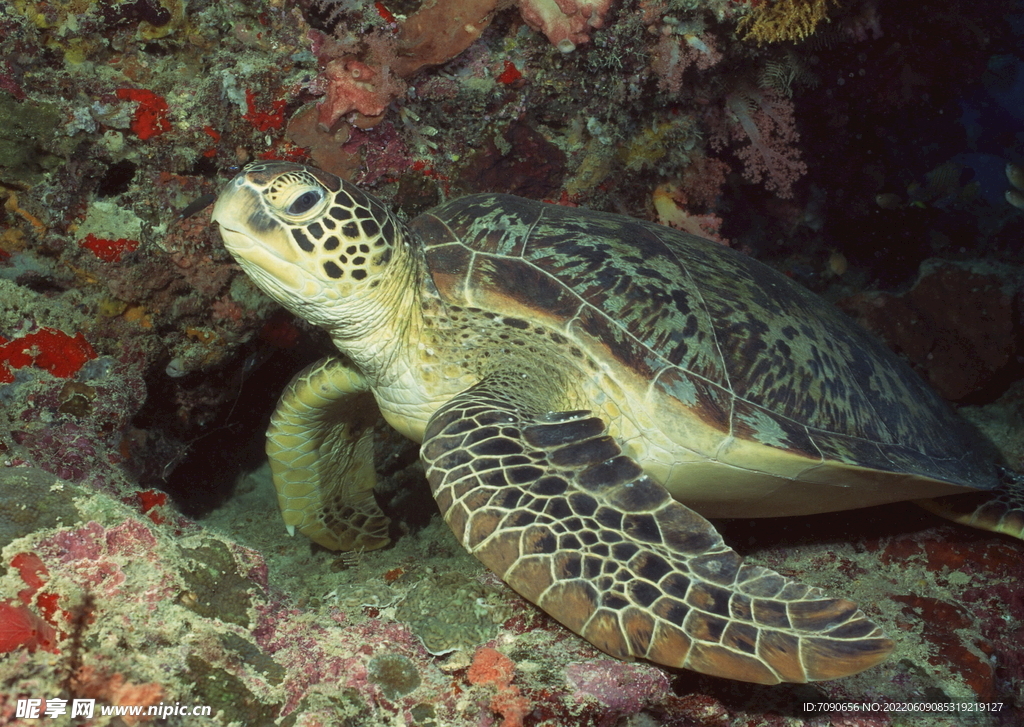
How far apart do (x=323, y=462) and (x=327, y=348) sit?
3.19 feet

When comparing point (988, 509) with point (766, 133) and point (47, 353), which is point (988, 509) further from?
point (47, 353)

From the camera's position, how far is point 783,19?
8.84 ft

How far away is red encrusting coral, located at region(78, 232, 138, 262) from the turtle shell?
50.1 inches

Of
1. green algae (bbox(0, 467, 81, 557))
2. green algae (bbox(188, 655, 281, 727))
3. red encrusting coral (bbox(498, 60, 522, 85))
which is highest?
red encrusting coral (bbox(498, 60, 522, 85))

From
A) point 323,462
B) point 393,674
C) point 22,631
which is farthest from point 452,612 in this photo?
point 323,462

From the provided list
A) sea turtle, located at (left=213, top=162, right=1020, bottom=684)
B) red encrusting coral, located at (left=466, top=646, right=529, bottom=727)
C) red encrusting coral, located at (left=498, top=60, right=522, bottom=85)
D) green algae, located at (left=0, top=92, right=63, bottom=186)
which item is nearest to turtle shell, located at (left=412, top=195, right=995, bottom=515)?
sea turtle, located at (left=213, top=162, right=1020, bottom=684)

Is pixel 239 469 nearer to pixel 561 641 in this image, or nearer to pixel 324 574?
pixel 324 574

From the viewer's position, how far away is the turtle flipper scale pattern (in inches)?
49.8

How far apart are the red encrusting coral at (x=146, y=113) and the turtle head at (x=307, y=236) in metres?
0.84

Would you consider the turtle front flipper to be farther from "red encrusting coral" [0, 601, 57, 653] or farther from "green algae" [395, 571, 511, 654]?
"red encrusting coral" [0, 601, 57, 653]

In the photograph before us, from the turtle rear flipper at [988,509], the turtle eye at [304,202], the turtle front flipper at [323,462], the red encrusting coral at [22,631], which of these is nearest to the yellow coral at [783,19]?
the turtle eye at [304,202]

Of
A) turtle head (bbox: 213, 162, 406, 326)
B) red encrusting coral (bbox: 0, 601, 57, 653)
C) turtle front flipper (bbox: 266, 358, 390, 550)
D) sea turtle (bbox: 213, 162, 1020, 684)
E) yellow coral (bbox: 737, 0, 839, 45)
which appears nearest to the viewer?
red encrusting coral (bbox: 0, 601, 57, 653)

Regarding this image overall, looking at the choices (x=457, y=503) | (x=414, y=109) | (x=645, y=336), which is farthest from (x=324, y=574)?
(x=414, y=109)

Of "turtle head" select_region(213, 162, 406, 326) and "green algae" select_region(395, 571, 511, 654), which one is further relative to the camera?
"turtle head" select_region(213, 162, 406, 326)
